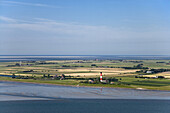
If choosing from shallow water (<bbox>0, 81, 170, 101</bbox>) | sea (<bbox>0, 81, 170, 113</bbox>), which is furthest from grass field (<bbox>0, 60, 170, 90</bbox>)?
sea (<bbox>0, 81, 170, 113</bbox>)

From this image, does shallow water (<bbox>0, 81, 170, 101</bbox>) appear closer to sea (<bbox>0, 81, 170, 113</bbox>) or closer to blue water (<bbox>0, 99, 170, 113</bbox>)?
sea (<bbox>0, 81, 170, 113</bbox>)

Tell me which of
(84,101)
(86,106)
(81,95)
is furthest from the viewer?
(81,95)

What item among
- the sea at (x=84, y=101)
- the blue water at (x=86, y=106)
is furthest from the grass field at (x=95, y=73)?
the blue water at (x=86, y=106)

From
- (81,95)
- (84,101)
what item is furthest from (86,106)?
Result: (81,95)

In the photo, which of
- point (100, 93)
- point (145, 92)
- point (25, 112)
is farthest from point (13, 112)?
point (145, 92)

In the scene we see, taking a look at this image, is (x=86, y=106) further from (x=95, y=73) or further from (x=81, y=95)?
(x=95, y=73)

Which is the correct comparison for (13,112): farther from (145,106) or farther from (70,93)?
(145,106)

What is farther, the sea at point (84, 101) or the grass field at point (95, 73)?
the grass field at point (95, 73)

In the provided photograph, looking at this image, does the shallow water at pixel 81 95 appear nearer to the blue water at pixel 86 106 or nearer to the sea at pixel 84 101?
the sea at pixel 84 101
